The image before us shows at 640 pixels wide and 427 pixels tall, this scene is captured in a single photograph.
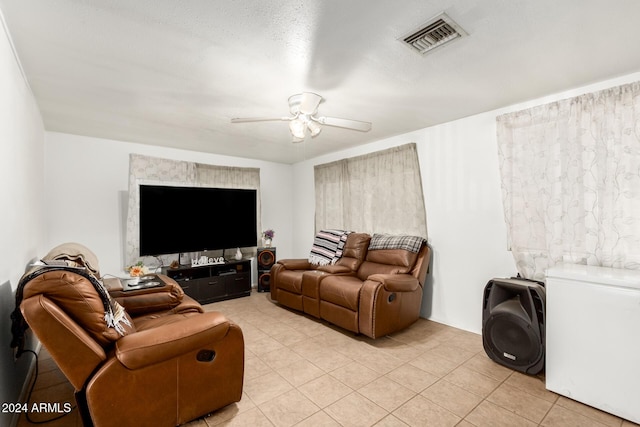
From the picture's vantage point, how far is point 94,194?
3.89 meters

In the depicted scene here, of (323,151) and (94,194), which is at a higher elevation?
(323,151)

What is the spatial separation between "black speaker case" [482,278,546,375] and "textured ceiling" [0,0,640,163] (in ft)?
5.69

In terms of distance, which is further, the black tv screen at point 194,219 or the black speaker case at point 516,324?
the black tv screen at point 194,219

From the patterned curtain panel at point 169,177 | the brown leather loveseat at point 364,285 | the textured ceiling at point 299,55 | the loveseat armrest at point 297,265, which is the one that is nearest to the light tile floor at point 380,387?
the brown leather loveseat at point 364,285

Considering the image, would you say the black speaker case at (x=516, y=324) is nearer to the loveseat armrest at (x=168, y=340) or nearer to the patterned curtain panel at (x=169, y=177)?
the loveseat armrest at (x=168, y=340)

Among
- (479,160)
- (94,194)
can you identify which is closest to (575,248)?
(479,160)

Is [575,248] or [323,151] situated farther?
Answer: [323,151]

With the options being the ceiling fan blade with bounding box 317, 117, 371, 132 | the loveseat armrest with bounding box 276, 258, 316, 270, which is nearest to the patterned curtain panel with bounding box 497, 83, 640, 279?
the ceiling fan blade with bounding box 317, 117, 371, 132

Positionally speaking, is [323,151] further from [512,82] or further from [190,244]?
[512,82]

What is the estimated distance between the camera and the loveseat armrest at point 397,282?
298 centimetres

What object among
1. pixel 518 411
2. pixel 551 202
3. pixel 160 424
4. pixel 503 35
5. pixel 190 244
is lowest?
pixel 518 411

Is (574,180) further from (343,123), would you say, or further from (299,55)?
(299,55)

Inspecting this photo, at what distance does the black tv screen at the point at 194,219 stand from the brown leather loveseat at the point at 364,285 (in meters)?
1.08

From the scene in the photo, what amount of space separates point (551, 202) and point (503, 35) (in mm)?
1635
